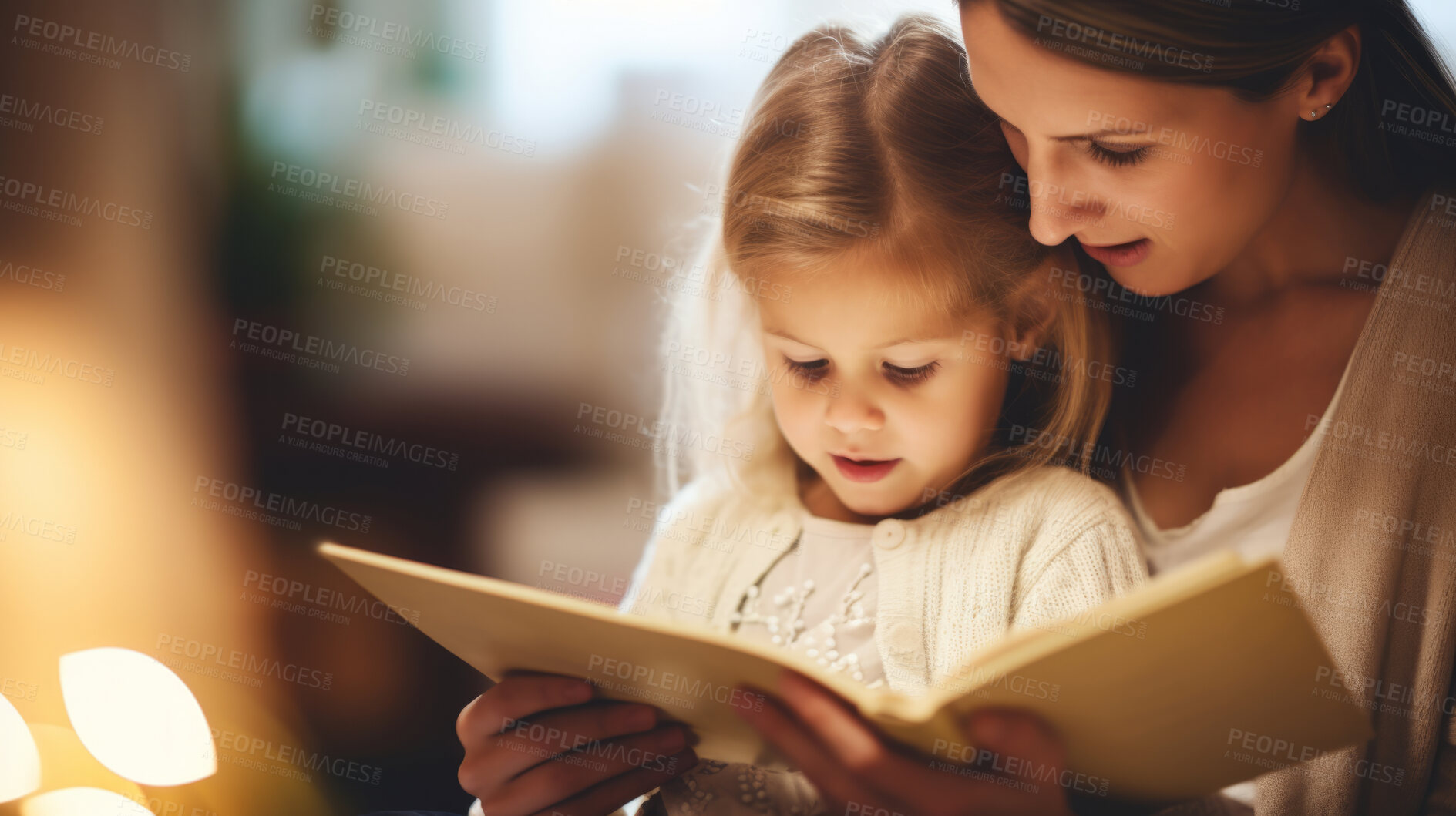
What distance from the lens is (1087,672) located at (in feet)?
2.26

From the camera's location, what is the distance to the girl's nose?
1.05 metres

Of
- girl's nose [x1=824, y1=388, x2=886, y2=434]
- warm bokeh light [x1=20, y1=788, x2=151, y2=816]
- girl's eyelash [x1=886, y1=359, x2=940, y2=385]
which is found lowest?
warm bokeh light [x1=20, y1=788, x2=151, y2=816]

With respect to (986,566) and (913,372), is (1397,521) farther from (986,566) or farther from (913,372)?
(913,372)

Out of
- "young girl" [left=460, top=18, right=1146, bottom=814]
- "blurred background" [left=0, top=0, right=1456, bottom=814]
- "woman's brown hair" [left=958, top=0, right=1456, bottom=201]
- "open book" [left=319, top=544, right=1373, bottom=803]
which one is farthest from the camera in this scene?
"blurred background" [left=0, top=0, right=1456, bottom=814]

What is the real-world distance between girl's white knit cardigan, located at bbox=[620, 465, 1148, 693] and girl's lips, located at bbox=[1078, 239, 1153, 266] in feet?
0.79

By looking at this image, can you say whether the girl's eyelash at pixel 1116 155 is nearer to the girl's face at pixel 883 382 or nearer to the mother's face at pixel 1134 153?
the mother's face at pixel 1134 153

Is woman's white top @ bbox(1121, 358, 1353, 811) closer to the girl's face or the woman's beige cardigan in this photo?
the woman's beige cardigan

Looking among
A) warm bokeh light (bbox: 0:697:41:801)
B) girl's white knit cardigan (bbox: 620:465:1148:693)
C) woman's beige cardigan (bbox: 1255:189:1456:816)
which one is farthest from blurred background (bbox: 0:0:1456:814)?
woman's beige cardigan (bbox: 1255:189:1456:816)

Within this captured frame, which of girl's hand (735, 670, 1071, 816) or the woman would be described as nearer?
girl's hand (735, 670, 1071, 816)

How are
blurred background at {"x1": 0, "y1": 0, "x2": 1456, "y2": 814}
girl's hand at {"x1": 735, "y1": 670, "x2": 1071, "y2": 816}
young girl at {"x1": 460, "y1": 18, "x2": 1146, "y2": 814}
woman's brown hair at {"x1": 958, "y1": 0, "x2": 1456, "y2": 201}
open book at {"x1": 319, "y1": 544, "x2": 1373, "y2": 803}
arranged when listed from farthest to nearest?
blurred background at {"x1": 0, "y1": 0, "x2": 1456, "y2": 814}
young girl at {"x1": 460, "y1": 18, "x2": 1146, "y2": 814}
woman's brown hair at {"x1": 958, "y1": 0, "x2": 1456, "y2": 201}
girl's hand at {"x1": 735, "y1": 670, "x2": 1071, "y2": 816}
open book at {"x1": 319, "y1": 544, "x2": 1373, "y2": 803}

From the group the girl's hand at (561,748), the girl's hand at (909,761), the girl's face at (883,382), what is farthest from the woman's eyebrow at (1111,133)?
the girl's hand at (561,748)

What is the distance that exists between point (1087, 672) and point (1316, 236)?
61cm

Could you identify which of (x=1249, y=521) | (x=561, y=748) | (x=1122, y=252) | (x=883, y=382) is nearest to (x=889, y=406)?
(x=883, y=382)

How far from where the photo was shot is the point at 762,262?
109 centimetres
